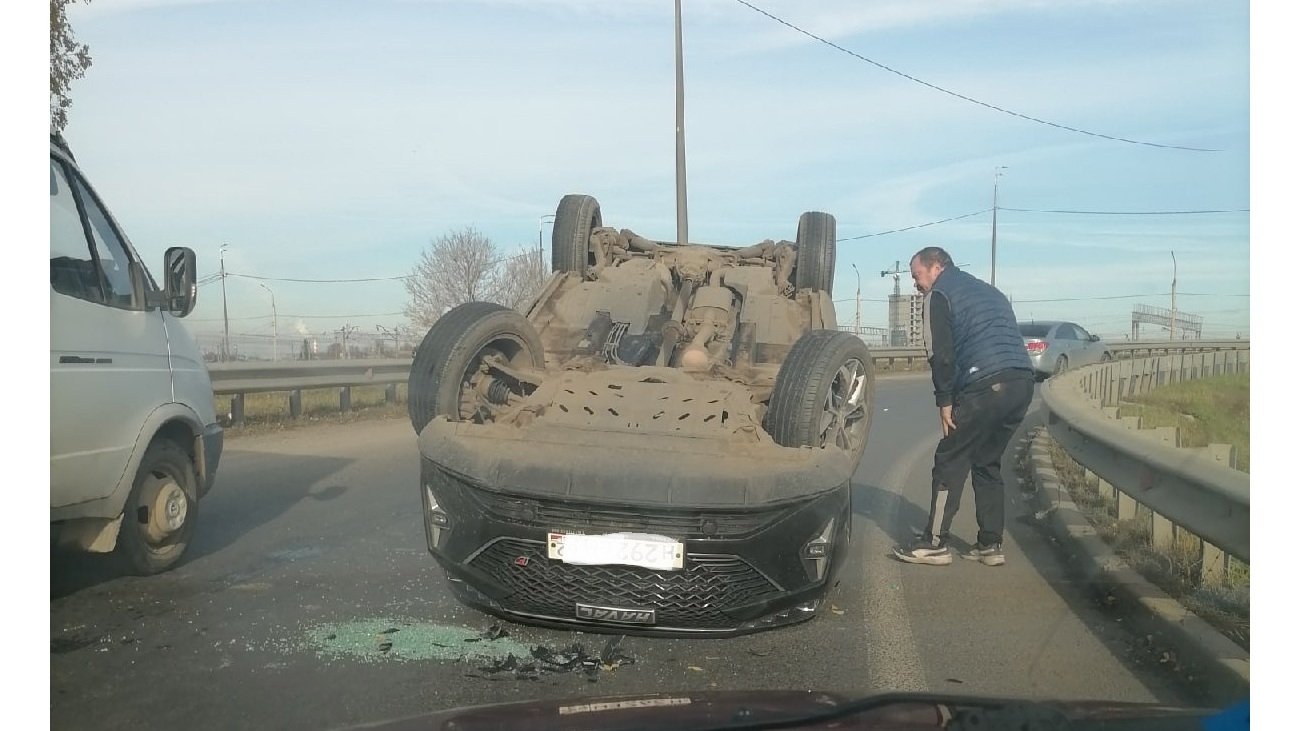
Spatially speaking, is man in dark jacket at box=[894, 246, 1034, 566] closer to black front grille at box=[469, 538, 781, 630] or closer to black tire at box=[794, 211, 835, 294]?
black tire at box=[794, 211, 835, 294]

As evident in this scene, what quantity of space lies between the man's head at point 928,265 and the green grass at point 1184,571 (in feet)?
5.96

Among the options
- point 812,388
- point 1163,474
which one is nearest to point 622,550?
point 812,388

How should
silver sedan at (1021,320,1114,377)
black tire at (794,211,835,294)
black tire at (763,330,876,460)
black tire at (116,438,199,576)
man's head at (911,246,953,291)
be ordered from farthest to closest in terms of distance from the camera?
silver sedan at (1021,320,1114,377), black tire at (794,211,835,294), man's head at (911,246,953,291), black tire at (116,438,199,576), black tire at (763,330,876,460)

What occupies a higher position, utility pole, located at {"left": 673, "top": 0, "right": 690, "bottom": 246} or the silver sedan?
utility pole, located at {"left": 673, "top": 0, "right": 690, "bottom": 246}

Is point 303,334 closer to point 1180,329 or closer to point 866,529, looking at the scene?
point 866,529

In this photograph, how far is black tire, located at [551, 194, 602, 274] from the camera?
7.00m

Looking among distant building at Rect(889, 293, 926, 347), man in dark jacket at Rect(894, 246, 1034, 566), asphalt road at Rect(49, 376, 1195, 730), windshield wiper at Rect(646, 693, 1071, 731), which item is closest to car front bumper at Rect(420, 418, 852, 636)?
asphalt road at Rect(49, 376, 1195, 730)

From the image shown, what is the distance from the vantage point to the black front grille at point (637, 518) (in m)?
4.29

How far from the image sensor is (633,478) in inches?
169

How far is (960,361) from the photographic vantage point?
20.9 ft

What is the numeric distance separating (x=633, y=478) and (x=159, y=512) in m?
3.06

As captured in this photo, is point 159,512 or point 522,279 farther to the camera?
point 522,279

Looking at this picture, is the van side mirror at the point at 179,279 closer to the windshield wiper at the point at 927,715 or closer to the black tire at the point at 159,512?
the black tire at the point at 159,512

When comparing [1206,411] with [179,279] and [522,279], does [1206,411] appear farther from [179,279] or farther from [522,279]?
[179,279]
